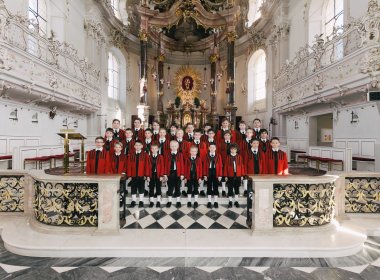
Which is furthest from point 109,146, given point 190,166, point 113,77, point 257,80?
point 257,80

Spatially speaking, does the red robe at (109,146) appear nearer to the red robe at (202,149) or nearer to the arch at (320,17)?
the red robe at (202,149)

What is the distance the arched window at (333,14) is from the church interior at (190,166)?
2.2 inches

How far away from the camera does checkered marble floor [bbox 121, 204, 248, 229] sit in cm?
369

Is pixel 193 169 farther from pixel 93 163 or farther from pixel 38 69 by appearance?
pixel 38 69

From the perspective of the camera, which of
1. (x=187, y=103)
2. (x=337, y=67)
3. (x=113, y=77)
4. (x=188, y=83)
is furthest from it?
(x=188, y=83)

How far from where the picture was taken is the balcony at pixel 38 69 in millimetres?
5520

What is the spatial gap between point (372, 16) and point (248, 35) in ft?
31.0

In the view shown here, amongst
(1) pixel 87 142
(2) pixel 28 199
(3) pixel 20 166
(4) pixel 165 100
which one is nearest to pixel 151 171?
(2) pixel 28 199

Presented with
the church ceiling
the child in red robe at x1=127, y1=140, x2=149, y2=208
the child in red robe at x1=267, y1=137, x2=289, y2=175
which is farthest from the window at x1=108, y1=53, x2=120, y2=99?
the child in red robe at x1=267, y1=137, x2=289, y2=175

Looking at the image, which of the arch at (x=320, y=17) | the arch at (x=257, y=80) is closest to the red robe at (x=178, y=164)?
the arch at (x=320, y=17)

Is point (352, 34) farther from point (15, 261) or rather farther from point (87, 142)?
point (87, 142)

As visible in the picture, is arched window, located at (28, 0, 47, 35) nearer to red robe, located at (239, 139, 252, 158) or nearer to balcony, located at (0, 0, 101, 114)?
balcony, located at (0, 0, 101, 114)

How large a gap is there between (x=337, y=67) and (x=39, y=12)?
10785 mm

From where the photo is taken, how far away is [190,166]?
4.49m
